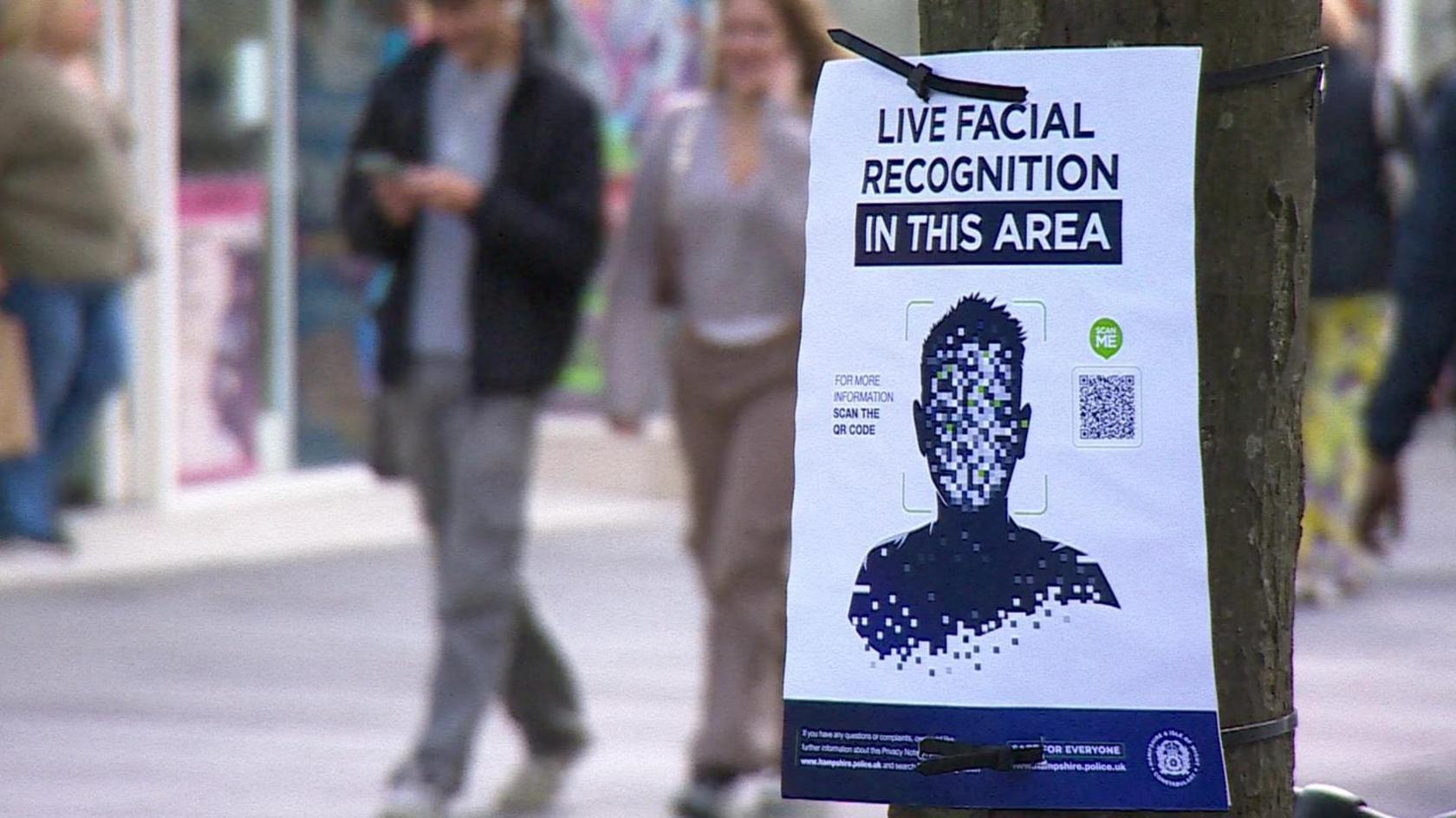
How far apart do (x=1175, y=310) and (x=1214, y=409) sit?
0.34ft

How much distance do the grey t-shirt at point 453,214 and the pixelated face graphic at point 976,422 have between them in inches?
136

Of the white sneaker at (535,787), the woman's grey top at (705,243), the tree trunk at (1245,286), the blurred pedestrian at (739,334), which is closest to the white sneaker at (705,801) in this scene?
the blurred pedestrian at (739,334)

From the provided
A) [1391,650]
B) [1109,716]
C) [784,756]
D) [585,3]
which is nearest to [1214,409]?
[1109,716]

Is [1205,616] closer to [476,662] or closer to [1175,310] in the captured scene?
[1175,310]

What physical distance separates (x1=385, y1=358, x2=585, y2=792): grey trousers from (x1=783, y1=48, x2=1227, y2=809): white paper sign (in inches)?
133

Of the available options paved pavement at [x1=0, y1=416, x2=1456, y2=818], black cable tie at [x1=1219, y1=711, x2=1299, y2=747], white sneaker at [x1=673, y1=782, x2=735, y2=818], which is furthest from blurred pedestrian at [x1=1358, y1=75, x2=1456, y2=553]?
black cable tie at [x1=1219, y1=711, x2=1299, y2=747]

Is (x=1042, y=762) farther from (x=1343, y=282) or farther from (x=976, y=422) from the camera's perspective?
(x=1343, y=282)

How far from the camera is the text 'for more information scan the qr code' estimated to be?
2.31m

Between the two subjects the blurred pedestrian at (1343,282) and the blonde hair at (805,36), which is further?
the blurred pedestrian at (1343,282)

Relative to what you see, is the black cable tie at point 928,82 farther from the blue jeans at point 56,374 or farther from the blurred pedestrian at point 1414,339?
the blue jeans at point 56,374

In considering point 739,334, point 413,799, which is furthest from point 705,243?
point 413,799

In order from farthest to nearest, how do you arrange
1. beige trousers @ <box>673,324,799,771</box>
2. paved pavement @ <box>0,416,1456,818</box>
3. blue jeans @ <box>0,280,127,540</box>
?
1. blue jeans @ <box>0,280,127,540</box>
2. paved pavement @ <box>0,416,1456,818</box>
3. beige trousers @ <box>673,324,799,771</box>

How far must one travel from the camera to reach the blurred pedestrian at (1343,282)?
870 centimetres

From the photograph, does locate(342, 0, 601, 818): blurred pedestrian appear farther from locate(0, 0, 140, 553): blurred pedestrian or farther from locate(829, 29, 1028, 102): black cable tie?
locate(0, 0, 140, 553): blurred pedestrian
